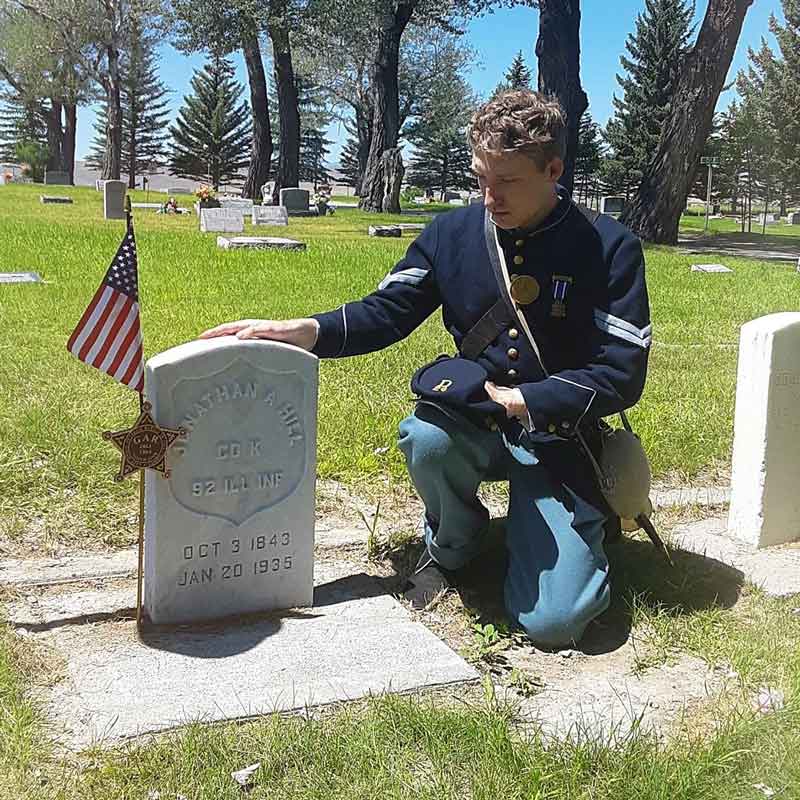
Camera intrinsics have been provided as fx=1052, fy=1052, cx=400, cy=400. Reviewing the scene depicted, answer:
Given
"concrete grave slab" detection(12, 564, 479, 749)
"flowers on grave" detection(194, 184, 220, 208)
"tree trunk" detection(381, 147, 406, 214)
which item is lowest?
"concrete grave slab" detection(12, 564, 479, 749)

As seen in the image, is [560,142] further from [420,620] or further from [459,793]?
[459,793]

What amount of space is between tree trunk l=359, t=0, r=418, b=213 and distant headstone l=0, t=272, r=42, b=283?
18.8 m

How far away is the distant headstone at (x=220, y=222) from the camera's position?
18.9 metres

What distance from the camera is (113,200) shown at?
22562 millimetres

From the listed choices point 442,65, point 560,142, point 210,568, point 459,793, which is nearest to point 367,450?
point 210,568

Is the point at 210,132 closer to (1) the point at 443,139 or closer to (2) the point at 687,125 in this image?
(1) the point at 443,139

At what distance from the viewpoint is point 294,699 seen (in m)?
2.79

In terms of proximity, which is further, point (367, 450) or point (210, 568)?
point (367, 450)

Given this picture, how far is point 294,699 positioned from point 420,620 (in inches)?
30.6

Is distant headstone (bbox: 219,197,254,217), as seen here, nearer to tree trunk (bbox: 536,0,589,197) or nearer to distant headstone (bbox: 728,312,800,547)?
tree trunk (bbox: 536,0,589,197)

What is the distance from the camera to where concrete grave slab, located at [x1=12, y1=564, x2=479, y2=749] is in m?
2.70

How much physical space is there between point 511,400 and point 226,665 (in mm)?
1150

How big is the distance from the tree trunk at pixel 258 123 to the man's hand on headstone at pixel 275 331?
3137 cm

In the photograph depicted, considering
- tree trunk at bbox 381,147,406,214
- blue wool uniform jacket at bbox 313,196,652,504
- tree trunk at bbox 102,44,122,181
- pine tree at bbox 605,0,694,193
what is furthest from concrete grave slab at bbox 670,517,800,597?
pine tree at bbox 605,0,694,193
